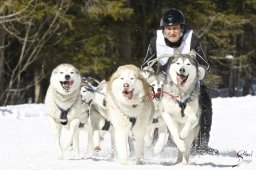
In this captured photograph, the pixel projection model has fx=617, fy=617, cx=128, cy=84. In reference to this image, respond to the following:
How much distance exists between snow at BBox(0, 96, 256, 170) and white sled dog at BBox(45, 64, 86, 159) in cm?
32

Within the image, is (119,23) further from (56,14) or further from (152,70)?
(152,70)

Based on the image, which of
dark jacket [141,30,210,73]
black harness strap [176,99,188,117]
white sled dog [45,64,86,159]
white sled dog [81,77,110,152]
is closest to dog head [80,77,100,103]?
white sled dog [81,77,110,152]

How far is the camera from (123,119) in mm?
6113

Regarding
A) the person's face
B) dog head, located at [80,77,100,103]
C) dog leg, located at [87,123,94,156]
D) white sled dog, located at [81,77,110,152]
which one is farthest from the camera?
dog head, located at [80,77,100,103]

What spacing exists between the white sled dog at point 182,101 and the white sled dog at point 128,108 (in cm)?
23

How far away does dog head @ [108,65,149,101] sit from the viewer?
602cm

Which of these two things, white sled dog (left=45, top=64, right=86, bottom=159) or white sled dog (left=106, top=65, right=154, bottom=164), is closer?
white sled dog (left=106, top=65, right=154, bottom=164)

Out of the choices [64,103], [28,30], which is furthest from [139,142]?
[28,30]

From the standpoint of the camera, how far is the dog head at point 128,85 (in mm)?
6020

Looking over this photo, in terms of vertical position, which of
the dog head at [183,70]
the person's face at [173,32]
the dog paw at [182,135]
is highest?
the person's face at [173,32]

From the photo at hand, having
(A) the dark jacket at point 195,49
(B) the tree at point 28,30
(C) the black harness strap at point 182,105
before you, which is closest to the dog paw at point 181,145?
(C) the black harness strap at point 182,105

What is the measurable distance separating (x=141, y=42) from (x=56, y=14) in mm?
5868

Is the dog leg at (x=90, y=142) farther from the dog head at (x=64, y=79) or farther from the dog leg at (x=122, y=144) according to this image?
the dog leg at (x=122, y=144)

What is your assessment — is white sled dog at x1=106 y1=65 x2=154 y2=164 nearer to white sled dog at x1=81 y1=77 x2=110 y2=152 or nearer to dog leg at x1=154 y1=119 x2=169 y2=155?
dog leg at x1=154 y1=119 x2=169 y2=155
